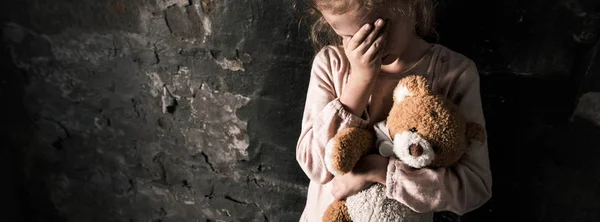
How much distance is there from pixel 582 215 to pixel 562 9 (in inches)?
21.2

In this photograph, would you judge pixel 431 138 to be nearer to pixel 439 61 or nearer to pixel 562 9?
pixel 439 61

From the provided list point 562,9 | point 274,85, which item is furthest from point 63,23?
point 562,9

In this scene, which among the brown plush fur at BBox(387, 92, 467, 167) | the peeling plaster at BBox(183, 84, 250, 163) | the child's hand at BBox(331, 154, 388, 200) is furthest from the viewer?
the peeling plaster at BBox(183, 84, 250, 163)

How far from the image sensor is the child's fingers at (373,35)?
0.87m

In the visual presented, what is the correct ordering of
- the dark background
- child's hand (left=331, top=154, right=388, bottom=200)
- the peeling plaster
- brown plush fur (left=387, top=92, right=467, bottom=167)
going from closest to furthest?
brown plush fur (left=387, top=92, right=467, bottom=167), child's hand (left=331, top=154, right=388, bottom=200), the dark background, the peeling plaster

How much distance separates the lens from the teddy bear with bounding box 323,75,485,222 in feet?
2.70

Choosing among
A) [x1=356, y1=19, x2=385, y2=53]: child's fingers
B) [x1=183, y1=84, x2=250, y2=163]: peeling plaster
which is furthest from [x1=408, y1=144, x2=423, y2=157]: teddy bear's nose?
[x1=183, y1=84, x2=250, y2=163]: peeling plaster

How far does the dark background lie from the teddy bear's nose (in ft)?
1.33

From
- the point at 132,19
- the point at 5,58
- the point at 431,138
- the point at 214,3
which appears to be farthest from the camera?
the point at 5,58

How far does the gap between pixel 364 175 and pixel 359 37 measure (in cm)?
27

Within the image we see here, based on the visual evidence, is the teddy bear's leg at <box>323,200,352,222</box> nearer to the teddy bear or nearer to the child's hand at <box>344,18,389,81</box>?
the teddy bear

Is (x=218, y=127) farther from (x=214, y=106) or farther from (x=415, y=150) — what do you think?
(x=415, y=150)

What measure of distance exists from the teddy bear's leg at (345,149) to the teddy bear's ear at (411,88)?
4.0 inches

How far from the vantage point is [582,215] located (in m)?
1.19
